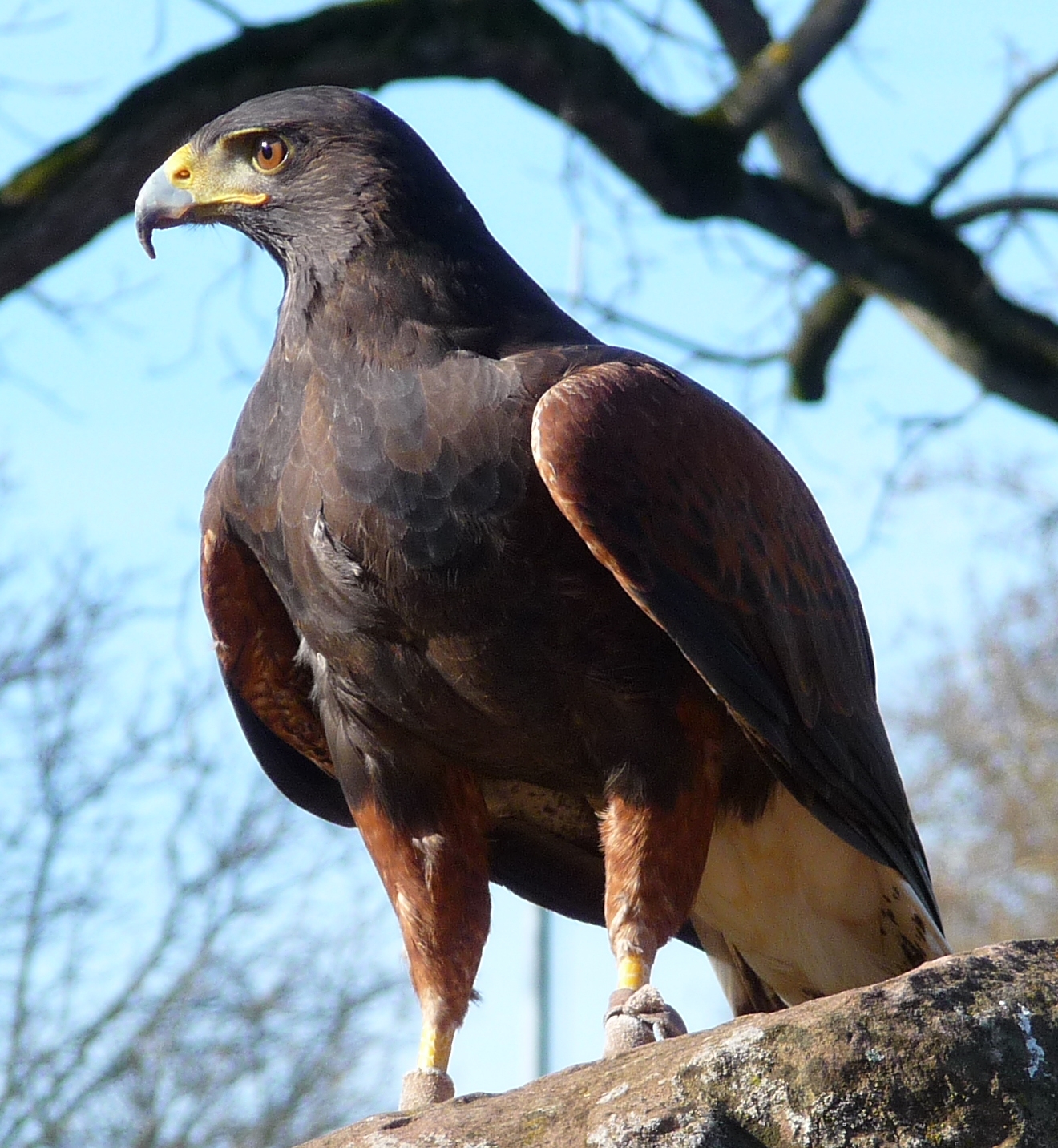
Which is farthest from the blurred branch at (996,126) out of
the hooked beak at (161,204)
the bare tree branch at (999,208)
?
the hooked beak at (161,204)

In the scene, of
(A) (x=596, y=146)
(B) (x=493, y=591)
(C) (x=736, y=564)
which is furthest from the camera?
(A) (x=596, y=146)

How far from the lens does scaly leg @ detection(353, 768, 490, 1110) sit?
3.41 metres

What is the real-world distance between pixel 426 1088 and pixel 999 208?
18.0ft

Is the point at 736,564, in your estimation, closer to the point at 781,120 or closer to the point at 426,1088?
the point at 426,1088

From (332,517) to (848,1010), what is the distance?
1447 mm

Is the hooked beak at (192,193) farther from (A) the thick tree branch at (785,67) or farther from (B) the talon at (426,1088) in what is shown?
(A) the thick tree branch at (785,67)

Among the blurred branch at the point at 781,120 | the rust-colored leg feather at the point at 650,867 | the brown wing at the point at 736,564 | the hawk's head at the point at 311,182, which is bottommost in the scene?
the rust-colored leg feather at the point at 650,867

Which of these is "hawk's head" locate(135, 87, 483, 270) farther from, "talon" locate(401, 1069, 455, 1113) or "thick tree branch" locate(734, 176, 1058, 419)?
"thick tree branch" locate(734, 176, 1058, 419)

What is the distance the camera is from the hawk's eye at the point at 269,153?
3627 mm

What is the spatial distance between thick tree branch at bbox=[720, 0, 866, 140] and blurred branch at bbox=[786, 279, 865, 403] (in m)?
1.39

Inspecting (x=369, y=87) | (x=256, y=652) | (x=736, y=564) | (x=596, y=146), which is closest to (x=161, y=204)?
(x=256, y=652)

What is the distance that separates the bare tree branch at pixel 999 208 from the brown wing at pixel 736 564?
3794mm

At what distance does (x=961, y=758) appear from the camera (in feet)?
70.8

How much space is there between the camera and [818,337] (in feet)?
26.0
